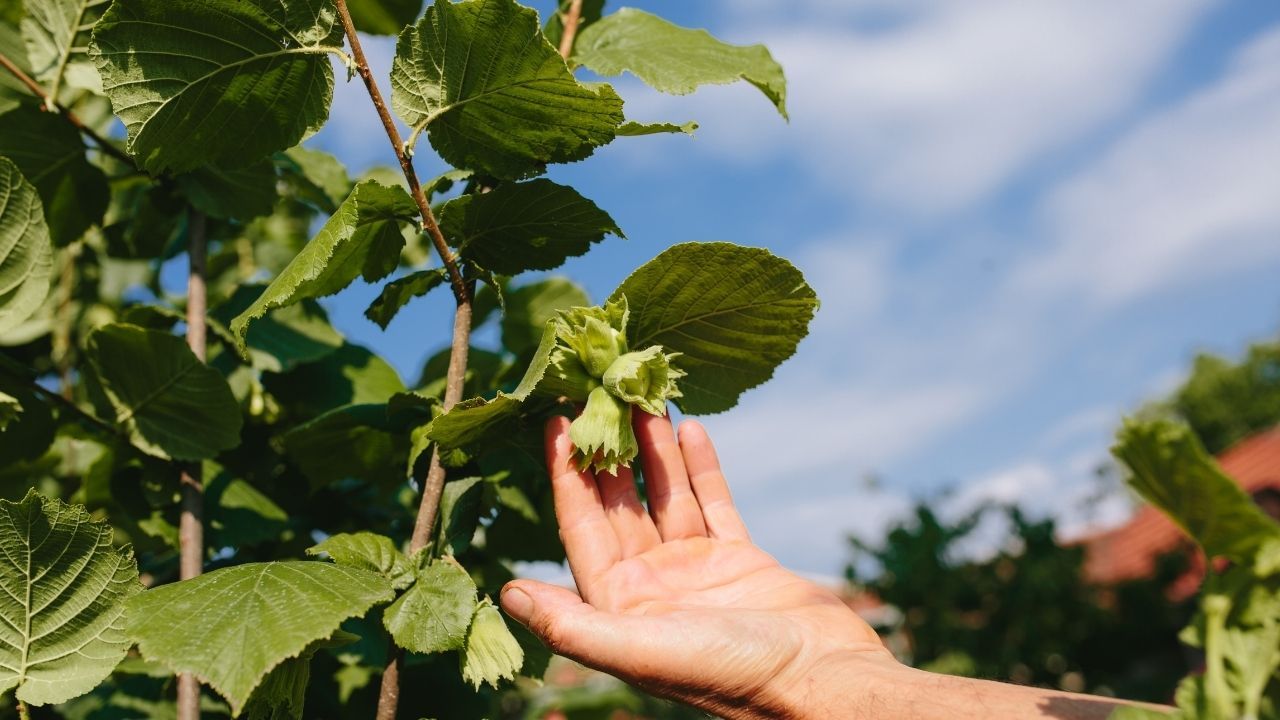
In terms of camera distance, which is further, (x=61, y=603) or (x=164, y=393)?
(x=164, y=393)

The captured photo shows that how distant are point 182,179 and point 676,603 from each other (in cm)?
132

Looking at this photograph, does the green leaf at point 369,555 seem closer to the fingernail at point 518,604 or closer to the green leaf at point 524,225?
the fingernail at point 518,604

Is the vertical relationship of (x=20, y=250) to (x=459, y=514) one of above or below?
above

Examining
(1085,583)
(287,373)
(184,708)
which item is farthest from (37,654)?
(1085,583)

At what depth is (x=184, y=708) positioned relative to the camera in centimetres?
163

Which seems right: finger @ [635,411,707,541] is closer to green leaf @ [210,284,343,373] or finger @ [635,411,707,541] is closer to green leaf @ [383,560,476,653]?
green leaf @ [383,560,476,653]

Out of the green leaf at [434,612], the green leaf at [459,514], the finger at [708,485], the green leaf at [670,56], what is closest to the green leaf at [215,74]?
the green leaf at [670,56]

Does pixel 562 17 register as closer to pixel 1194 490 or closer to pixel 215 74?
pixel 215 74

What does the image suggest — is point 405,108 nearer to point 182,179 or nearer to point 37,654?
point 182,179

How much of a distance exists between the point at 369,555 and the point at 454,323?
0.39 metres

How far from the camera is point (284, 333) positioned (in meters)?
2.02

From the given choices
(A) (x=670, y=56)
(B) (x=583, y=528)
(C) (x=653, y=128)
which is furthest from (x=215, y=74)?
(B) (x=583, y=528)

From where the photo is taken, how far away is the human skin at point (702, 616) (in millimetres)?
1492

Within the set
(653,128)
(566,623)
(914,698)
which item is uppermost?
(653,128)
